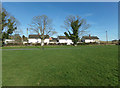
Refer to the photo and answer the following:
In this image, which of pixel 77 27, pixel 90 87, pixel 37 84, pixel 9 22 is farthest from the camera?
pixel 77 27

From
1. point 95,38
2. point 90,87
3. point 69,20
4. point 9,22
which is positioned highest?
point 69,20

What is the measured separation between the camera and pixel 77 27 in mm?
34812

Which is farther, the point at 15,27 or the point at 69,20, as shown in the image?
the point at 69,20

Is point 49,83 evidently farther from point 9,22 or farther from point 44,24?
point 44,24

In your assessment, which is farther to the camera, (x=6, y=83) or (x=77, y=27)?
(x=77, y=27)

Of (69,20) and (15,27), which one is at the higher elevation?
(69,20)

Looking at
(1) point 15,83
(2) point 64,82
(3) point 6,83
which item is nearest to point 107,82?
(2) point 64,82

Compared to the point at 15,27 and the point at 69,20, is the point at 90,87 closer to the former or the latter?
the point at 15,27

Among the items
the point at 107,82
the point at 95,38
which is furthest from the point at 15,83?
the point at 95,38

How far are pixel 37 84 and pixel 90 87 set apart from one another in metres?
1.90

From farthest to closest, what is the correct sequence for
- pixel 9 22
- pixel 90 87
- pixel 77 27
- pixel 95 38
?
1. pixel 95 38
2. pixel 77 27
3. pixel 9 22
4. pixel 90 87

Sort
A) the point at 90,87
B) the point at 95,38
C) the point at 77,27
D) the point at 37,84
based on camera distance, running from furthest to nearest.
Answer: the point at 95,38, the point at 77,27, the point at 37,84, the point at 90,87

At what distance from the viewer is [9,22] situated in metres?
26.7

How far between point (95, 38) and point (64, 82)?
69.0 meters
